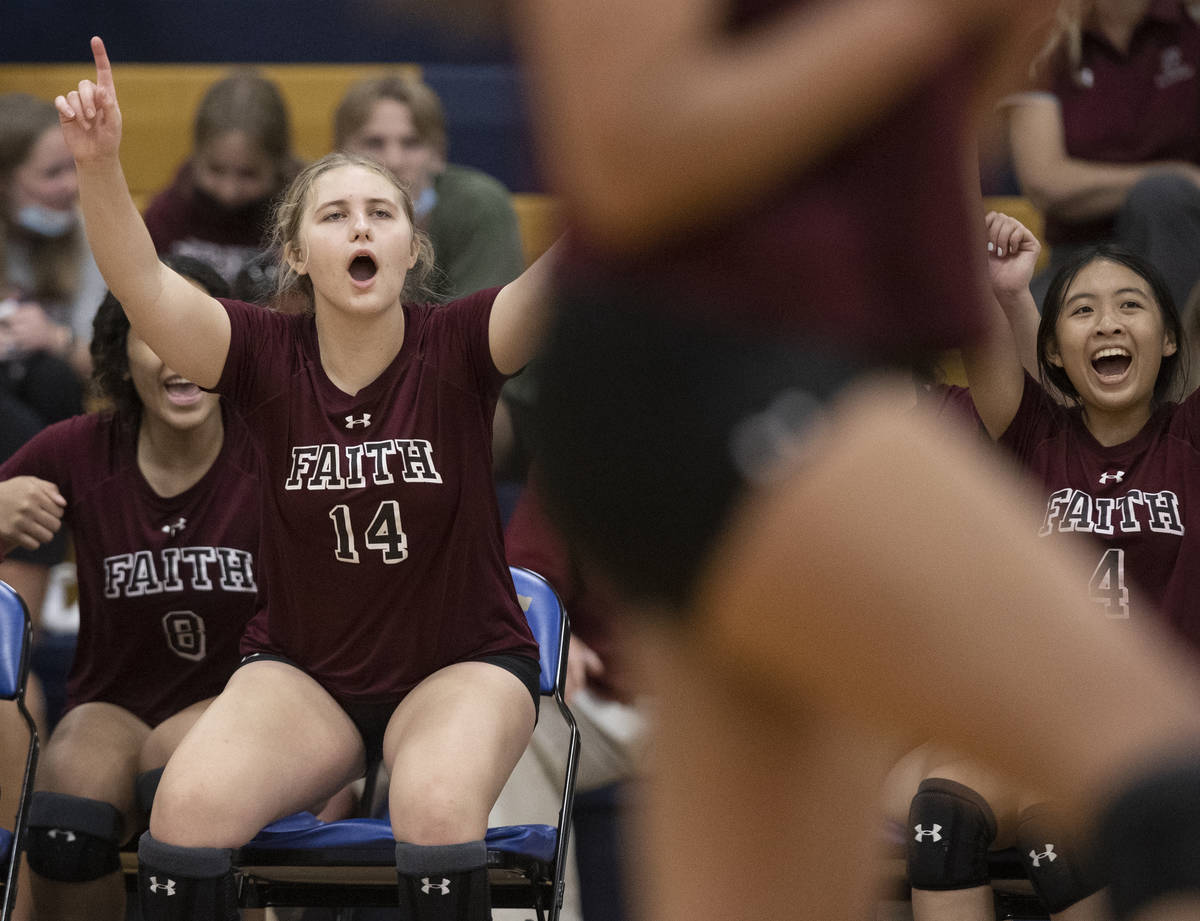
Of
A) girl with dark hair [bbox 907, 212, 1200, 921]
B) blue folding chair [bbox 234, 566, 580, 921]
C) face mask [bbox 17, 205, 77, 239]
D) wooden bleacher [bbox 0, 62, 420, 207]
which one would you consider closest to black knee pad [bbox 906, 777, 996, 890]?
girl with dark hair [bbox 907, 212, 1200, 921]

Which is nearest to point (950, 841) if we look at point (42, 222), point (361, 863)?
point (361, 863)

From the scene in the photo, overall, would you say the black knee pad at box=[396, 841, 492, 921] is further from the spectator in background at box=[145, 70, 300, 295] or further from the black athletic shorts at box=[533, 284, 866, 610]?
the spectator in background at box=[145, 70, 300, 295]

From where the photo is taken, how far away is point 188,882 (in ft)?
7.66

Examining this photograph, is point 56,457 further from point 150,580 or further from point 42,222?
point 42,222

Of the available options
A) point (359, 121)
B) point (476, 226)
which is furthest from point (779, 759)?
point (359, 121)

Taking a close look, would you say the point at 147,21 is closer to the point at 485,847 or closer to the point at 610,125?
the point at 485,847

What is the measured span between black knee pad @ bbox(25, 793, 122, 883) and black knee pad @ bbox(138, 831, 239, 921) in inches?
19.1

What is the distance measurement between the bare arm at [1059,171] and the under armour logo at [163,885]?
3.12 m

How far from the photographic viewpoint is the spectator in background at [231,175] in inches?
167

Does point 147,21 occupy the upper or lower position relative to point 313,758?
upper

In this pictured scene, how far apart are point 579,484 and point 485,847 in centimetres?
133

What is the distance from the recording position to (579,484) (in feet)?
3.77

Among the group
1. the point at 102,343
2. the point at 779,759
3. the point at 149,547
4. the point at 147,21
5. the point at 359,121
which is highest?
the point at 147,21

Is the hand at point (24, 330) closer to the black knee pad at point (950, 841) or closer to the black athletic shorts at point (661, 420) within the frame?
the black knee pad at point (950, 841)
